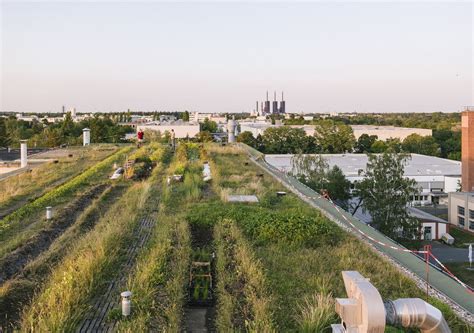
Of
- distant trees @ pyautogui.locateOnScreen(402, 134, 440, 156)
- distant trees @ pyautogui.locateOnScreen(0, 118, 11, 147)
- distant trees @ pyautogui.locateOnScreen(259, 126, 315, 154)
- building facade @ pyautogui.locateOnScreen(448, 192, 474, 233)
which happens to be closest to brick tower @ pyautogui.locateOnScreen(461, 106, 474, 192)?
building facade @ pyautogui.locateOnScreen(448, 192, 474, 233)

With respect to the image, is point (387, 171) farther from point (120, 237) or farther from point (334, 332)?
point (334, 332)

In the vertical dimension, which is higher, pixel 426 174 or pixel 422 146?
pixel 422 146

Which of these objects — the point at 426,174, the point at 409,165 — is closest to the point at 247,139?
the point at 409,165

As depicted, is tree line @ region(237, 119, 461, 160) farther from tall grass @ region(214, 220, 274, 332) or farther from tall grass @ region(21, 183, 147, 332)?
tall grass @ region(214, 220, 274, 332)

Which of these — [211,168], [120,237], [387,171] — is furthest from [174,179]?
[387,171]

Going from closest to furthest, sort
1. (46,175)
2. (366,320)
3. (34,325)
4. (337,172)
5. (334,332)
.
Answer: (366,320) < (334,332) < (34,325) < (46,175) < (337,172)

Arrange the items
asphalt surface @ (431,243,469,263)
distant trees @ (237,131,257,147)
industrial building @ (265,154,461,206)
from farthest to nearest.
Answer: distant trees @ (237,131,257,147) < industrial building @ (265,154,461,206) < asphalt surface @ (431,243,469,263)

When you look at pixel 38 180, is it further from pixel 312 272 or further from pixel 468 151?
pixel 468 151
